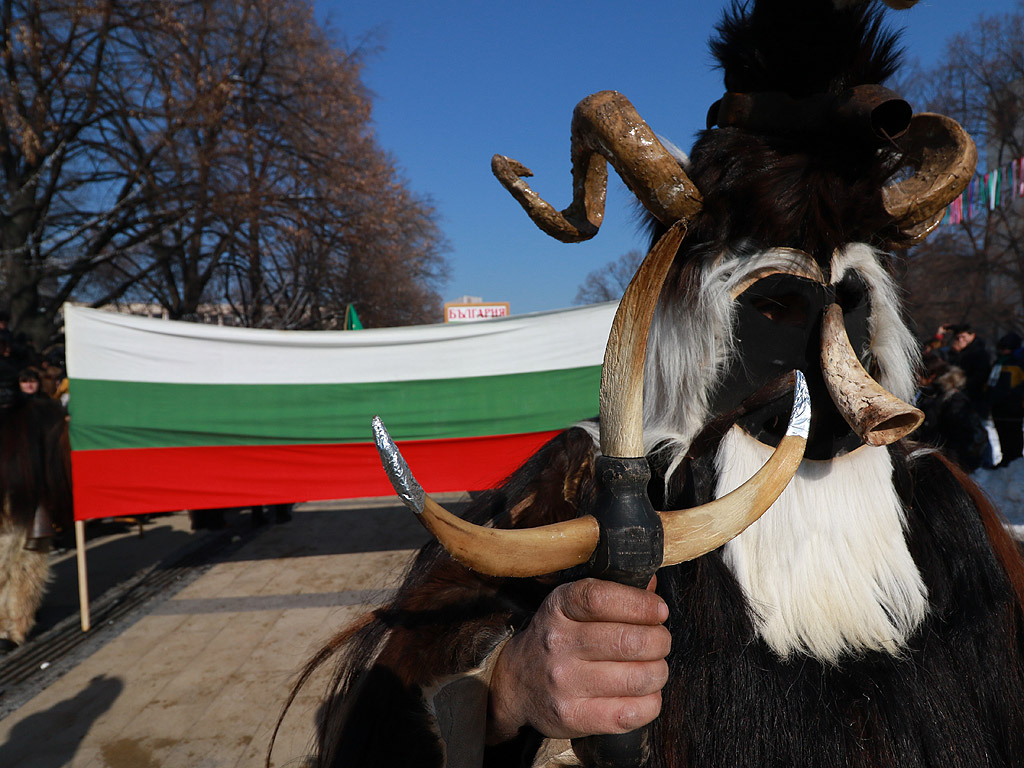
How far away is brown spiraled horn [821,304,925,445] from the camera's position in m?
1.00

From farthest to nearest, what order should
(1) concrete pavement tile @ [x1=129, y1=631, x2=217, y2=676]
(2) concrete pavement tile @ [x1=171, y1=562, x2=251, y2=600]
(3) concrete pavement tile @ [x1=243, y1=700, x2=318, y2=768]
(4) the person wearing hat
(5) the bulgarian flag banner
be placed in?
(4) the person wearing hat < (2) concrete pavement tile @ [x1=171, y1=562, x2=251, y2=600] < (5) the bulgarian flag banner < (1) concrete pavement tile @ [x1=129, y1=631, x2=217, y2=676] < (3) concrete pavement tile @ [x1=243, y1=700, x2=318, y2=768]

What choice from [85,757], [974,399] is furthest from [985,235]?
[85,757]

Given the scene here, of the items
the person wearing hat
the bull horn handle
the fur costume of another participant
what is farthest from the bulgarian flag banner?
the person wearing hat

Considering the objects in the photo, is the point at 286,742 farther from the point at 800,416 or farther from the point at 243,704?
the point at 800,416

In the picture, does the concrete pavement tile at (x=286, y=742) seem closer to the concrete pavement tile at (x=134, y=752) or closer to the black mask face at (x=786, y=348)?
the concrete pavement tile at (x=134, y=752)

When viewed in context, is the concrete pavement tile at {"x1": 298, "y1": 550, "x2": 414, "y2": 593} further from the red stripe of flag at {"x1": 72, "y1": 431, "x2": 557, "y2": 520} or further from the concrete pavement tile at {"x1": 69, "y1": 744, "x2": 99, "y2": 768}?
the concrete pavement tile at {"x1": 69, "y1": 744, "x2": 99, "y2": 768}

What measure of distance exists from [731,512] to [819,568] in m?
0.47

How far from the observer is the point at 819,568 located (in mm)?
1109

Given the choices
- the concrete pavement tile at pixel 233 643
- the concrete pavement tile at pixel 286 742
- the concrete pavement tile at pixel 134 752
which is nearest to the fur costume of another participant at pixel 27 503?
the concrete pavement tile at pixel 233 643

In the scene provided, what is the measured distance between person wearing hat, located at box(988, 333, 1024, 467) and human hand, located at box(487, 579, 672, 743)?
7842 millimetres

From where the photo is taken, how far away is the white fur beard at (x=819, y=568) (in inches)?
42.7

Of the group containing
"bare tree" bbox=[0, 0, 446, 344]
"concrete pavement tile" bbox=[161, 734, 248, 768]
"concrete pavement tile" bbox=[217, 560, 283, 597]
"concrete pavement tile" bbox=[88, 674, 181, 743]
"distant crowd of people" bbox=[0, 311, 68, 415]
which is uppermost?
"bare tree" bbox=[0, 0, 446, 344]

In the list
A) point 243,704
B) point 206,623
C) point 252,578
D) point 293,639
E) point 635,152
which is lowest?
point 243,704

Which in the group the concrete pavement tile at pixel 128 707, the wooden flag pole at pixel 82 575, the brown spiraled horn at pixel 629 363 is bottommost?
the concrete pavement tile at pixel 128 707
